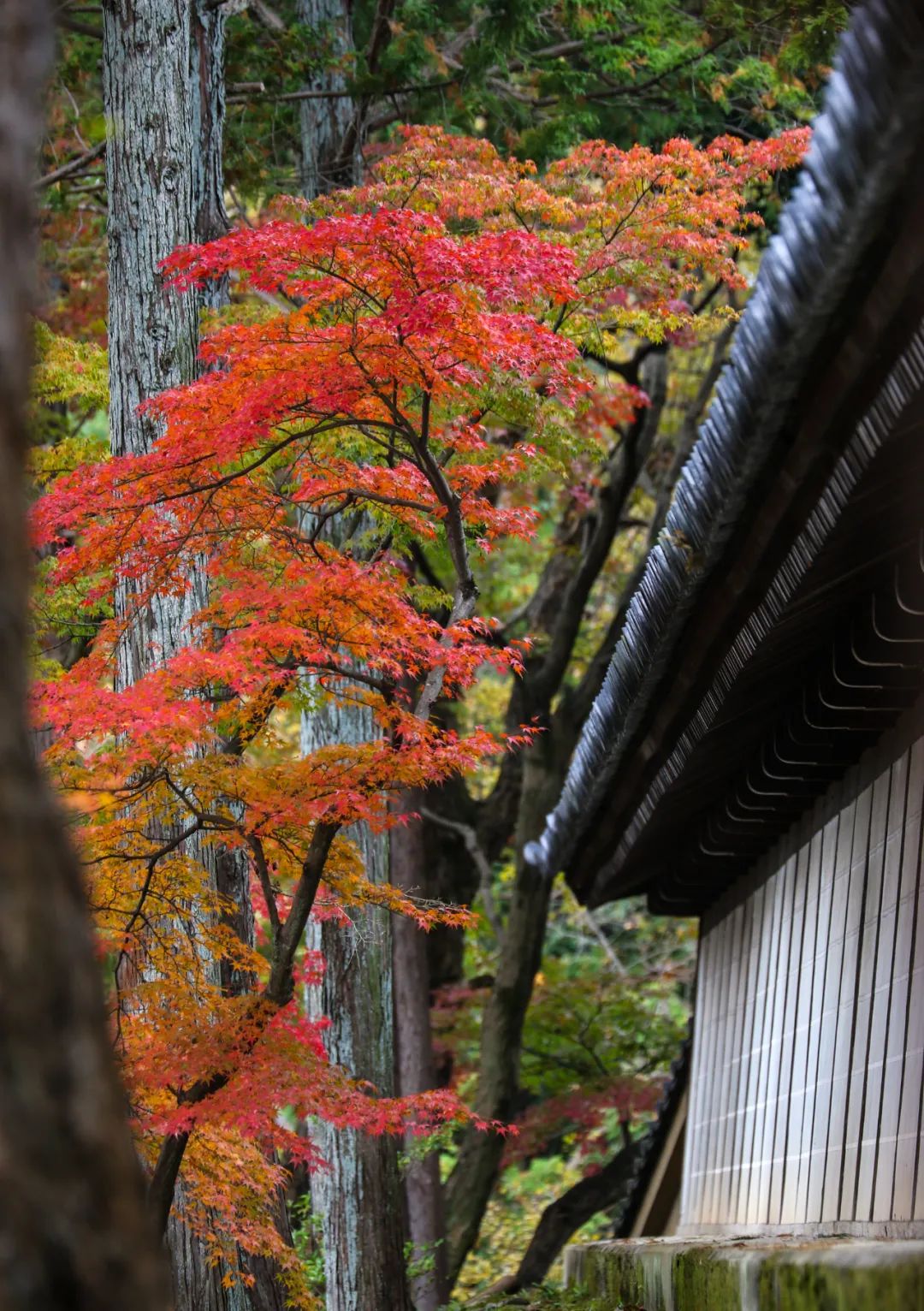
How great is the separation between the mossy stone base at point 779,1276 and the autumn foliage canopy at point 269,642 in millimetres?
1490

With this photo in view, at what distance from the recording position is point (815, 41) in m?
11.0

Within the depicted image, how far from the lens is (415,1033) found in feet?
47.4

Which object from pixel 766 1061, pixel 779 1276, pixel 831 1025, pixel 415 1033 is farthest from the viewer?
pixel 415 1033

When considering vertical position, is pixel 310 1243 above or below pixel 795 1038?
below

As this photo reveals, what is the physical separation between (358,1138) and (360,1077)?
596 millimetres

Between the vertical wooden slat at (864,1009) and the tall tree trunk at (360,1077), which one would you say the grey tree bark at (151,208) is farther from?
the vertical wooden slat at (864,1009)

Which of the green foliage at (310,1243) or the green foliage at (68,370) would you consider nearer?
the green foliage at (68,370)

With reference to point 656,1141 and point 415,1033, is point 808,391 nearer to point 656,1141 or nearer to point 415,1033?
point 656,1141

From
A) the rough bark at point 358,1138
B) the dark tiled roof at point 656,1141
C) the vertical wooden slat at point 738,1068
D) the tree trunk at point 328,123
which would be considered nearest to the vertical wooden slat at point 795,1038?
the vertical wooden slat at point 738,1068

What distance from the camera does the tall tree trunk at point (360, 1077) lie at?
11.5 metres

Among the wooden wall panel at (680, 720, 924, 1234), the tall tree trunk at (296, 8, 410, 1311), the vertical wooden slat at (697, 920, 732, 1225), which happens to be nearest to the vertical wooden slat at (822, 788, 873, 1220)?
the wooden wall panel at (680, 720, 924, 1234)

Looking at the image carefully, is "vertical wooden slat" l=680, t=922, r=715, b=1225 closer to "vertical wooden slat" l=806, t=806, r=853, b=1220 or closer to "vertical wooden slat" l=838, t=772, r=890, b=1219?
"vertical wooden slat" l=806, t=806, r=853, b=1220

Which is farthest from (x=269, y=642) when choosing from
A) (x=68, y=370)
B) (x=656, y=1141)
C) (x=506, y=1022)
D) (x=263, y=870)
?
A: (x=506, y=1022)

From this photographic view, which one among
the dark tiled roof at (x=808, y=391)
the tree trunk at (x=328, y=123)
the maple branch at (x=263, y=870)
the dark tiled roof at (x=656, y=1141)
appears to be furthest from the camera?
the tree trunk at (x=328, y=123)
